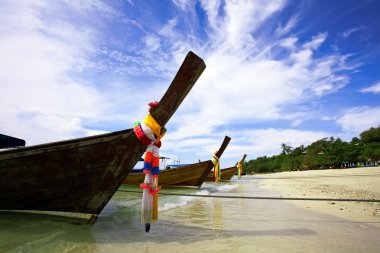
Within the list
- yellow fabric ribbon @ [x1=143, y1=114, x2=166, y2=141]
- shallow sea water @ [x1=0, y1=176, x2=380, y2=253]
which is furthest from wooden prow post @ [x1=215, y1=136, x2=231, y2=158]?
yellow fabric ribbon @ [x1=143, y1=114, x2=166, y2=141]

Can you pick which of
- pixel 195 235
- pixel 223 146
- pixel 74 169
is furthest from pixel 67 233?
pixel 223 146

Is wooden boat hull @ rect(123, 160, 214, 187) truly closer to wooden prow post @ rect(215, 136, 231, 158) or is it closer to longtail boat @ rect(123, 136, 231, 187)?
longtail boat @ rect(123, 136, 231, 187)

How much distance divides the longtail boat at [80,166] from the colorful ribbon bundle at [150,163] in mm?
144

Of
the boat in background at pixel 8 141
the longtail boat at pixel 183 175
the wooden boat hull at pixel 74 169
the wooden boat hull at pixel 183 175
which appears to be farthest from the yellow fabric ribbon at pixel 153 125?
the wooden boat hull at pixel 183 175

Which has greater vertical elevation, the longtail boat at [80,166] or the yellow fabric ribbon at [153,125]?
the yellow fabric ribbon at [153,125]

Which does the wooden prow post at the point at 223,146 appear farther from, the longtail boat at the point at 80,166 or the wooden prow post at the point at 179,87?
the wooden prow post at the point at 179,87

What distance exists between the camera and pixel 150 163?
123 inches

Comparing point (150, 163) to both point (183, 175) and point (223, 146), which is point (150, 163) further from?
point (183, 175)

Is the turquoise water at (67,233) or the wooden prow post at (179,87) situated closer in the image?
the turquoise water at (67,233)

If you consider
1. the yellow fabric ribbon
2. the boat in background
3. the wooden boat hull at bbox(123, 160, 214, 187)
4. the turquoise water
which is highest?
the boat in background

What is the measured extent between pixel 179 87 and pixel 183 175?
958 cm

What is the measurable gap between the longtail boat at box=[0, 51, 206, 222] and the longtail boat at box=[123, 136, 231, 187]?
8.10 metres

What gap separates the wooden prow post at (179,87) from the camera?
3.28 metres

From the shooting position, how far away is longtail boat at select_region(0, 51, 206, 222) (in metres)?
3.63
